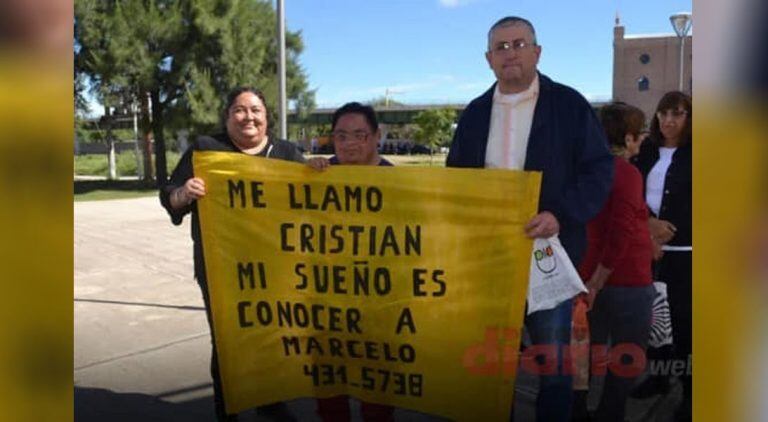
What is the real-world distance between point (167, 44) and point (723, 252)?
22182 millimetres

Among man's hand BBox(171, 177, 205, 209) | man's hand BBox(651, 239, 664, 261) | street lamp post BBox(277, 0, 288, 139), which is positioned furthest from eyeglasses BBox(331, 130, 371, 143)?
street lamp post BBox(277, 0, 288, 139)

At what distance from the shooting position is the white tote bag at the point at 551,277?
9.28ft

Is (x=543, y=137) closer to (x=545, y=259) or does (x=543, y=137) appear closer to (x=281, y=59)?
(x=545, y=259)

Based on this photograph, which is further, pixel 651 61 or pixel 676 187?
pixel 651 61

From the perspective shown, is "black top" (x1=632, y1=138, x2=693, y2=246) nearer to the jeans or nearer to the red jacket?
the red jacket

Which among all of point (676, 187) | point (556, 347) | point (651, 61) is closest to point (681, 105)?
point (676, 187)

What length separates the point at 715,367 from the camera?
3.83 feet

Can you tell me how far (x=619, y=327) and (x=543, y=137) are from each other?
44.6 inches

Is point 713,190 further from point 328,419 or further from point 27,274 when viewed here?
point 328,419

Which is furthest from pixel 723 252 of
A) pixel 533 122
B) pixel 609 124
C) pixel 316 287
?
pixel 609 124

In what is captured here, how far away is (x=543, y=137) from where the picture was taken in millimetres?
2783

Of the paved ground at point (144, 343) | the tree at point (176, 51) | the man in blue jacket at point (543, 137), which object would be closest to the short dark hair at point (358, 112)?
the man in blue jacket at point (543, 137)

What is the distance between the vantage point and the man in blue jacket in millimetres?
2771

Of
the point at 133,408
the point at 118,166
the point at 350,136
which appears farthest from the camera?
the point at 118,166
